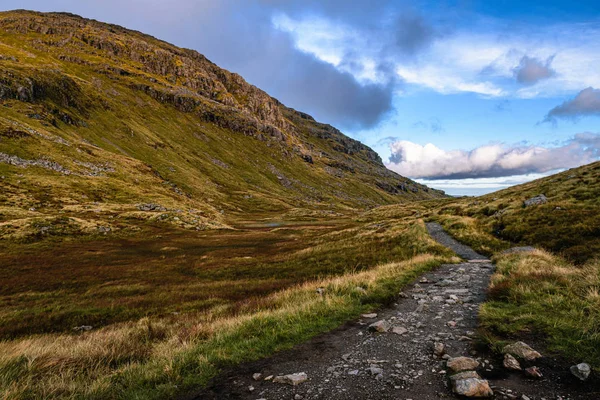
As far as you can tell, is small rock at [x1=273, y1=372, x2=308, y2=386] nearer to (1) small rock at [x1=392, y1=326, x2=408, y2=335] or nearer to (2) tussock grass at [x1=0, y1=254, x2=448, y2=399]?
(2) tussock grass at [x1=0, y1=254, x2=448, y2=399]

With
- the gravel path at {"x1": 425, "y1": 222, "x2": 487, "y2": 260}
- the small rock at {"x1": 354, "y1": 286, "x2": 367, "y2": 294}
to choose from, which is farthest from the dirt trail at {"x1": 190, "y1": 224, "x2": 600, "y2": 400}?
the gravel path at {"x1": 425, "y1": 222, "x2": 487, "y2": 260}

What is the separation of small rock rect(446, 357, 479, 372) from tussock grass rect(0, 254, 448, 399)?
454 centimetres

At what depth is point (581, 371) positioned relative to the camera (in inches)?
225

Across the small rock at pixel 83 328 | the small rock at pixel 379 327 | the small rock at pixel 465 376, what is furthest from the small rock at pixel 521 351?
the small rock at pixel 83 328

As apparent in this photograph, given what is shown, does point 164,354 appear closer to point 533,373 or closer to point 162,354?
point 162,354

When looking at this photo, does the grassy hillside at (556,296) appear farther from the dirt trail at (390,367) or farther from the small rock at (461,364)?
the small rock at (461,364)

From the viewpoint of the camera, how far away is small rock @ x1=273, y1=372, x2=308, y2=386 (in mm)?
6859

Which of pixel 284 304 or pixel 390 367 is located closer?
pixel 390 367

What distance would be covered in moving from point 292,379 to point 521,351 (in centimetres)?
556

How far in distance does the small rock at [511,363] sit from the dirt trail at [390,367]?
0.19m

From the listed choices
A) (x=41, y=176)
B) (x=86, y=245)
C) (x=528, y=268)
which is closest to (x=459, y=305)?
(x=528, y=268)

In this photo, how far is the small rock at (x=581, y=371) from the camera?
5.61m

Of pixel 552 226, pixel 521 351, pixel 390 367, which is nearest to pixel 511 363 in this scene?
pixel 521 351

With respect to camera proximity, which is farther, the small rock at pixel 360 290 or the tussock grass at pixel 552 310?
the small rock at pixel 360 290
